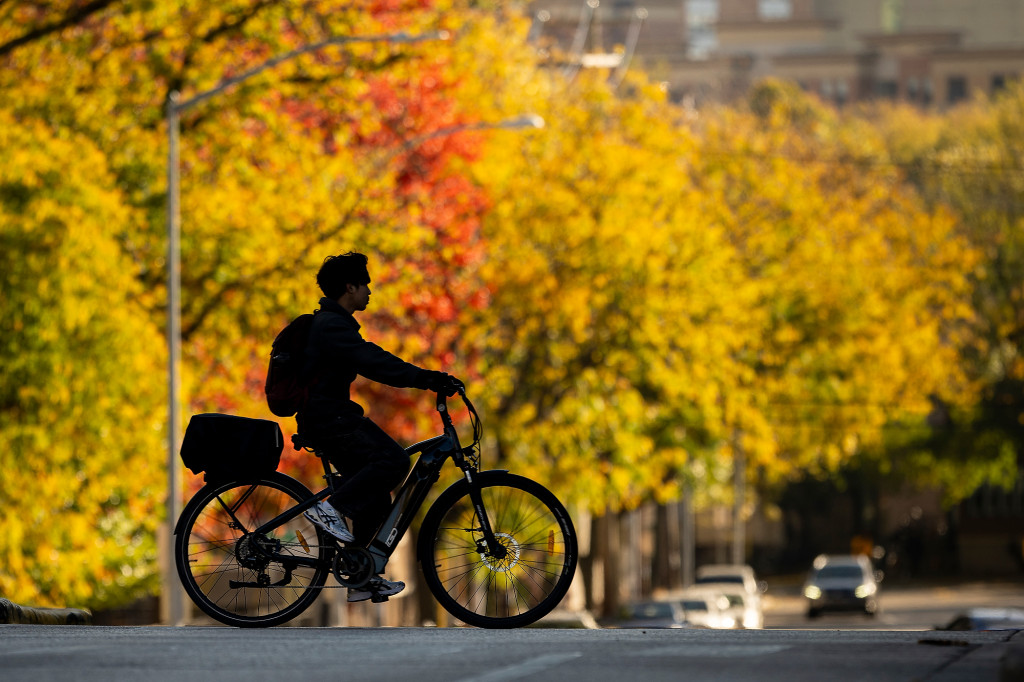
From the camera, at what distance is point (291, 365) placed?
30.5ft

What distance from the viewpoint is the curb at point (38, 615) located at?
1105cm

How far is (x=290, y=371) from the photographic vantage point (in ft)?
30.5

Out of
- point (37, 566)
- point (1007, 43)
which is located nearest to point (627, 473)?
point (37, 566)

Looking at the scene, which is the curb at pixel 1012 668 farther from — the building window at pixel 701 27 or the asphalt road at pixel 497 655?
the building window at pixel 701 27

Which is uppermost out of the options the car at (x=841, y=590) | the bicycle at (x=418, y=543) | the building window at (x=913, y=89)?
the building window at (x=913, y=89)

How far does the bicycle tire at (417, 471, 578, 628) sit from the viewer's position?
30.5ft

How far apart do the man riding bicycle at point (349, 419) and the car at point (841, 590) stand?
42.5 metres

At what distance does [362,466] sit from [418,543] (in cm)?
47

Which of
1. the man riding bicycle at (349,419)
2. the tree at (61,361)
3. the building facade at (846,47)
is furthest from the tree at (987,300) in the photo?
the building facade at (846,47)

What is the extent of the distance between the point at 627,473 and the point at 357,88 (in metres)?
9.54

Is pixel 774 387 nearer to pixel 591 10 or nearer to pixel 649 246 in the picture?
pixel 649 246

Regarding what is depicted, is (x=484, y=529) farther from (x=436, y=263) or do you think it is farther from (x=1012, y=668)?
(x=436, y=263)

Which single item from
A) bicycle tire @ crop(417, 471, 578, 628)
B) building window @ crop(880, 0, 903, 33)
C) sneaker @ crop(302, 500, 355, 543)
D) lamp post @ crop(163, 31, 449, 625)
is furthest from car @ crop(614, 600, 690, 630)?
building window @ crop(880, 0, 903, 33)

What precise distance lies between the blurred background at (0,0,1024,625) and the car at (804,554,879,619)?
5383 mm
